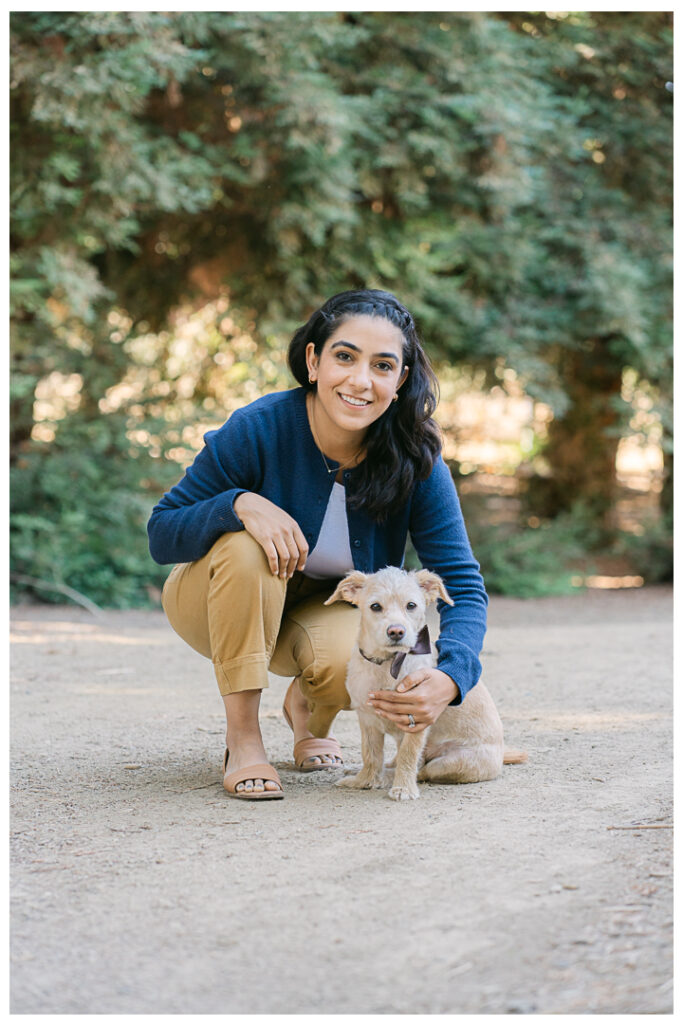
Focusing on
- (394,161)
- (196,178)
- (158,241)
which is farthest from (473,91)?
(158,241)

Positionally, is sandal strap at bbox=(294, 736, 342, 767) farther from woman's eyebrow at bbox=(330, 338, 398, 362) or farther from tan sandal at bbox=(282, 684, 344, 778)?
woman's eyebrow at bbox=(330, 338, 398, 362)

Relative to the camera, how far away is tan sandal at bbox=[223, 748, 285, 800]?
346 centimetres

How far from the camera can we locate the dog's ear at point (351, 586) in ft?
11.7

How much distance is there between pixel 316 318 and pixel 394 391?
0.41 meters

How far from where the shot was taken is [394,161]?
29.1 ft

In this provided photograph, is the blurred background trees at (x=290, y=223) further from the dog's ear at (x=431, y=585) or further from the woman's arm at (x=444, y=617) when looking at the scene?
the dog's ear at (x=431, y=585)

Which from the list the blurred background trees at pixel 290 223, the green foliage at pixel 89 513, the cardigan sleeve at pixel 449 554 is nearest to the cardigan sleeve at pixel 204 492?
the cardigan sleeve at pixel 449 554

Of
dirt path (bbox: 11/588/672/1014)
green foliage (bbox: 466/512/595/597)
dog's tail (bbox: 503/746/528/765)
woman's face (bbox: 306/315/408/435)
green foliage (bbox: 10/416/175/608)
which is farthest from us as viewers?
green foliage (bbox: 466/512/595/597)

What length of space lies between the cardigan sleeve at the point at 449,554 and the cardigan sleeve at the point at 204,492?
2.02 ft

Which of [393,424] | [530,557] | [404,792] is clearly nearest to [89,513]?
[530,557]

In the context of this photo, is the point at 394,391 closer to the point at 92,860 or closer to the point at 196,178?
the point at 92,860

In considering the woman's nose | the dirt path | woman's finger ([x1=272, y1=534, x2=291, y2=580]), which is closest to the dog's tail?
the dirt path

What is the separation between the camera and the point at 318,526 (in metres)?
3.75

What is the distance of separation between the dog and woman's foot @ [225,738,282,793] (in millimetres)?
322
